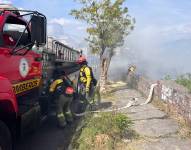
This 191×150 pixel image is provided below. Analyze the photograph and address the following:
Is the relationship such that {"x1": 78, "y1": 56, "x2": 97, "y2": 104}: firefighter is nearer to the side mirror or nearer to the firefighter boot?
the firefighter boot

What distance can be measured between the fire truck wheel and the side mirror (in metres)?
1.36

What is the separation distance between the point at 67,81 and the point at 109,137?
2338 mm

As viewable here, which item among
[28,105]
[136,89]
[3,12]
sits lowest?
[136,89]

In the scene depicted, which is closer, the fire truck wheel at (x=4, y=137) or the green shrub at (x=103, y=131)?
the fire truck wheel at (x=4, y=137)

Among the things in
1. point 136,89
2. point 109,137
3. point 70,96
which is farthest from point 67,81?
point 136,89

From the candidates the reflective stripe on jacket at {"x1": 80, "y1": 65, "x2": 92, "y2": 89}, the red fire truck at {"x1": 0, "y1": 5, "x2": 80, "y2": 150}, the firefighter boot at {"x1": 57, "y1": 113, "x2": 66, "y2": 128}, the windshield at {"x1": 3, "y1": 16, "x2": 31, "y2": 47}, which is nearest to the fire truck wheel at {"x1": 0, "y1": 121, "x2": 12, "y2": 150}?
the red fire truck at {"x1": 0, "y1": 5, "x2": 80, "y2": 150}

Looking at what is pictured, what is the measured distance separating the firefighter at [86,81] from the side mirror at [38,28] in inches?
224

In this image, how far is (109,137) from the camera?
25.7 feet

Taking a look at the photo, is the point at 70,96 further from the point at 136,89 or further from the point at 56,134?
the point at 136,89

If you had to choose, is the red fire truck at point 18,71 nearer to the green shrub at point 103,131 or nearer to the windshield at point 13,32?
the windshield at point 13,32

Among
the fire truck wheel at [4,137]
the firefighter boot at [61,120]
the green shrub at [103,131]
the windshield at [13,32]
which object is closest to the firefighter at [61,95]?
the firefighter boot at [61,120]

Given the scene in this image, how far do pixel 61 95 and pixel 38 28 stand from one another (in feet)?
12.5

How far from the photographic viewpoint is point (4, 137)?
537 cm

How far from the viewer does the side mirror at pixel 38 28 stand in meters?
5.79
